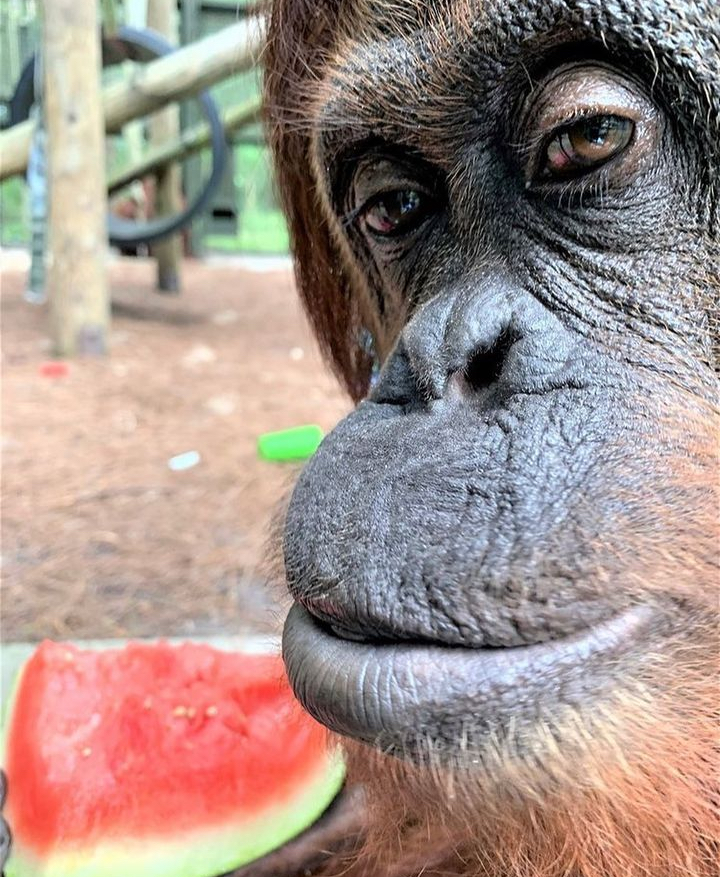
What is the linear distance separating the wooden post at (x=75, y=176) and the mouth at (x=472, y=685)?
4215 millimetres

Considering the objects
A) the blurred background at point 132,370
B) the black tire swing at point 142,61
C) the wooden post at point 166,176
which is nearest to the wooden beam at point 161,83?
the blurred background at point 132,370

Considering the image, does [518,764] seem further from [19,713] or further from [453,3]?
[19,713]

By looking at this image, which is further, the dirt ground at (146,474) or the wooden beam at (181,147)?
the wooden beam at (181,147)

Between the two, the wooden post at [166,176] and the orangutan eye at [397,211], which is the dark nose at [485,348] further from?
the wooden post at [166,176]

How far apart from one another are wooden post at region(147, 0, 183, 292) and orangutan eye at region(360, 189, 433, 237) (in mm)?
5625

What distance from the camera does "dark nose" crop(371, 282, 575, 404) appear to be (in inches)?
34.2

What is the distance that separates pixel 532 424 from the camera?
827mm

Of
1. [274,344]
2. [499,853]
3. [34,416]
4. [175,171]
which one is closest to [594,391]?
[499,853]

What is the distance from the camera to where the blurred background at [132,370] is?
7.87ft

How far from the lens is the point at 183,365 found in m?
4.88

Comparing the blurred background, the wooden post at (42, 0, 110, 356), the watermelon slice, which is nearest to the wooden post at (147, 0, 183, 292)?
the blurred background

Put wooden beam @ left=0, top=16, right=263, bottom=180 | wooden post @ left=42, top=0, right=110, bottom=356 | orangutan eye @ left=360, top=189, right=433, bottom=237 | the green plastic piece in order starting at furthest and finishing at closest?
1. wooden beam @ left=0, top=16, right=263, bottom=180
2. wooden post @ left=42, top=0, right=110, bottom=356
3. the green plastic piece
4. orangutan eye @ left=360, top=189, right=433, bottom=237

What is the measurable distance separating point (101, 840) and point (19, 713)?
0.25 meters

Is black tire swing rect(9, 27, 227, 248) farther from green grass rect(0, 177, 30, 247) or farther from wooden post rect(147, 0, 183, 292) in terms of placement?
green grass rect(0, 177, 30, 247)
